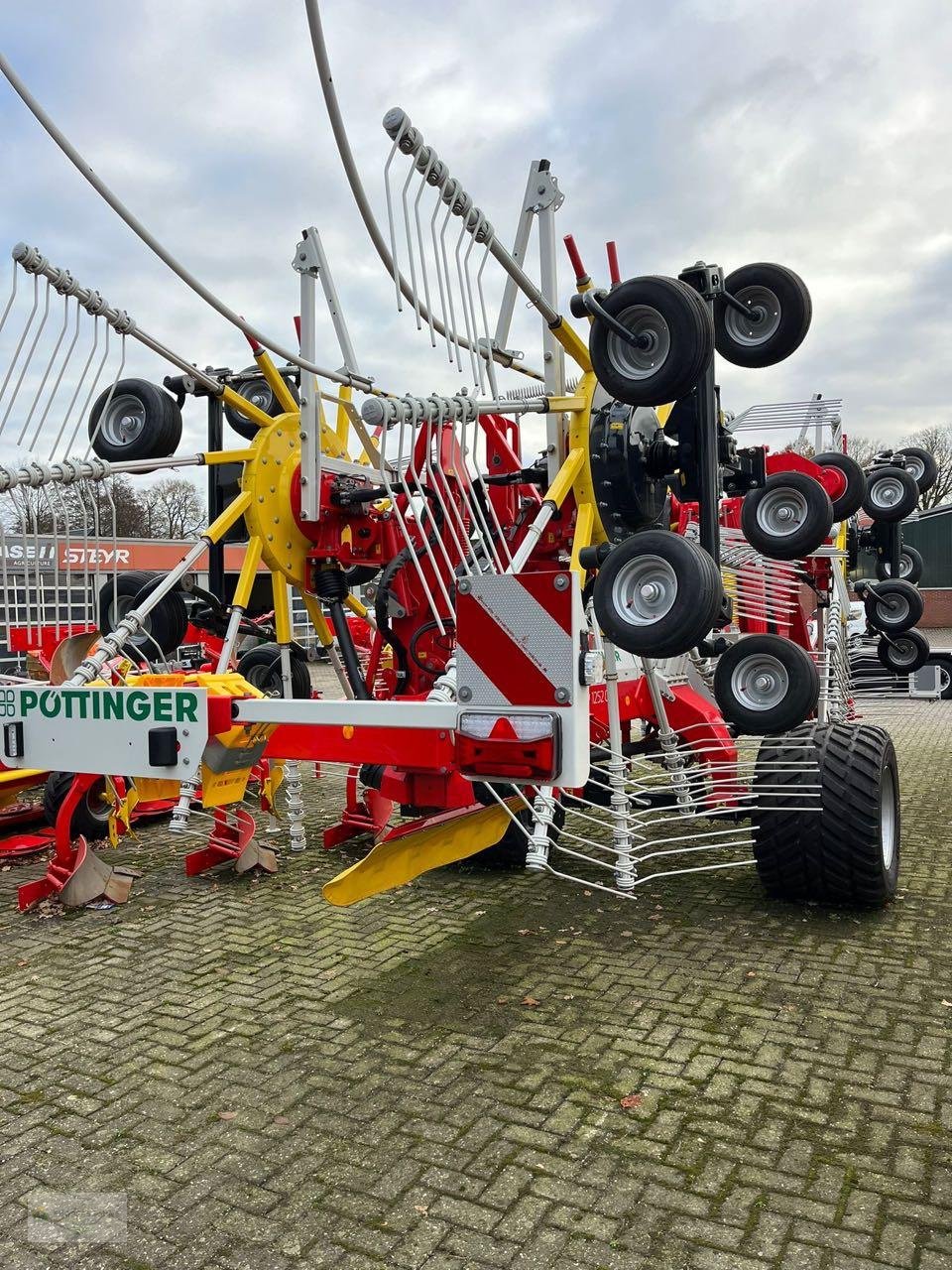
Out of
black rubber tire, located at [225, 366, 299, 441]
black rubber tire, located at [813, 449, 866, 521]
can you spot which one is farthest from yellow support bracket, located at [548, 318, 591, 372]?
black rubber tire, located at [813, 449, 866, 521]

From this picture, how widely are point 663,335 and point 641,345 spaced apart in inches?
3.6

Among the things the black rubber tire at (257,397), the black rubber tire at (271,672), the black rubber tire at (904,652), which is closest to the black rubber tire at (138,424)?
the black rubber tire at (257,397)

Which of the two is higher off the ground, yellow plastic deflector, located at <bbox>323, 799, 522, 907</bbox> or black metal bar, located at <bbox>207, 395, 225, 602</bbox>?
black metal bar, located at <bbox>207, 395, 225, 602</bbox>

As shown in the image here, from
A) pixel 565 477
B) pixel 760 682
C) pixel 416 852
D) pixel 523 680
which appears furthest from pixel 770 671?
pixel 523 680

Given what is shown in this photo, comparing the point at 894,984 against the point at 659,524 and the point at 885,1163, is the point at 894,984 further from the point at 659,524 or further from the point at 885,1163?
the point at 659,524

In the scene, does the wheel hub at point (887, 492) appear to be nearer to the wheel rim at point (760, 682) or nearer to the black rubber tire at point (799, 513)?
the black rubber tire at point (799, 513)

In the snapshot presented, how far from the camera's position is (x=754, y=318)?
460cm

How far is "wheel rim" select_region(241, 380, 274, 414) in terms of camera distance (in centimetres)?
636

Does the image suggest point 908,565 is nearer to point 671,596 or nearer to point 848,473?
point 848,473

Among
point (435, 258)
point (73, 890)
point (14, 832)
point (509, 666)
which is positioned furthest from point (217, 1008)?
point (14, 832)

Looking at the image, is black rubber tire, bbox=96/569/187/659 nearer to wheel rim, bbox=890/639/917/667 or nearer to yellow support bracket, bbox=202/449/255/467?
yellow support bracket, bbox=202/449/255/467

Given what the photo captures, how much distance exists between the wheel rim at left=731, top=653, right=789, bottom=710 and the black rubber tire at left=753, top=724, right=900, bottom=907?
0.33 meters

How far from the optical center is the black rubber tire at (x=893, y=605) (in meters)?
11.7

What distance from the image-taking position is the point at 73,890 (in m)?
5.14
